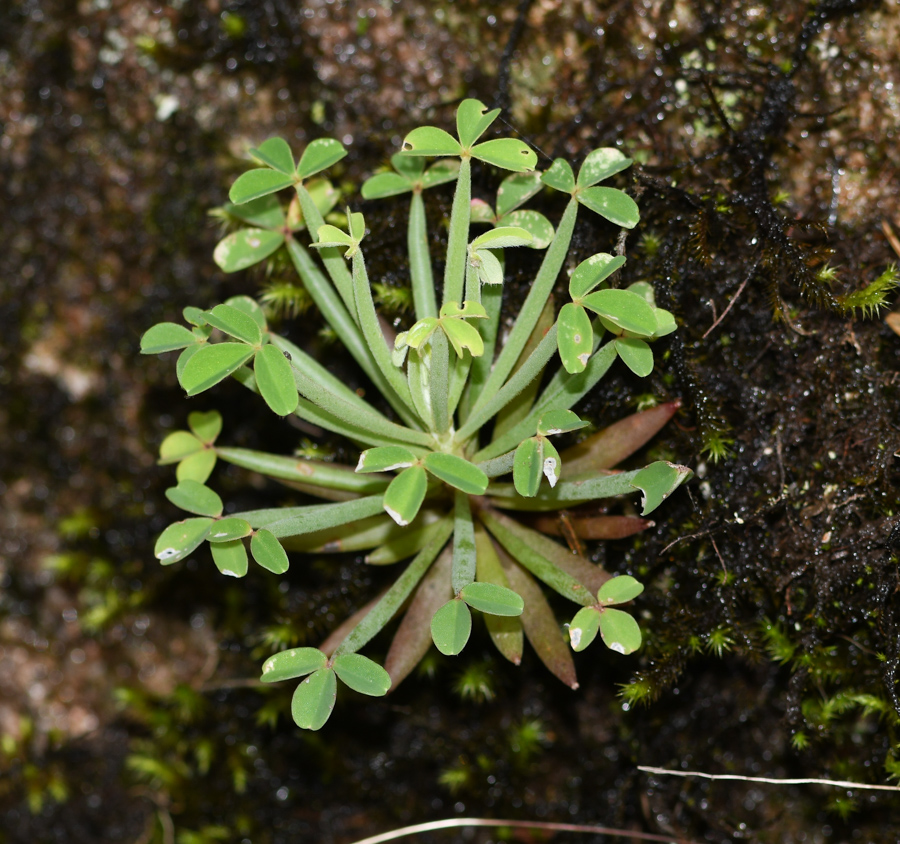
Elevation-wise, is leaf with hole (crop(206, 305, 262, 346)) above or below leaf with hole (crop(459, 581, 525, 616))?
above

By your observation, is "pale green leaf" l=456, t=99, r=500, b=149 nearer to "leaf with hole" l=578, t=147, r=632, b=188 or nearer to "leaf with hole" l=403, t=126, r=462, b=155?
"leaf with hole" l=403, t=126, r=462, b=155

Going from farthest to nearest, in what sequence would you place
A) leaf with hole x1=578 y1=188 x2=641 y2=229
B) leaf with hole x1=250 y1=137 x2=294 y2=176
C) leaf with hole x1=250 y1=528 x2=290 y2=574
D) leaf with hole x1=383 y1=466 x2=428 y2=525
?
leaf with hole x1=250 y1=137 x2=294 y2=176 < leaf with hole x1=578 y1=188 x2=641 y2=229 < leaf with hole x1=250 y1=528 x2=290 y2=574 < leaf with hole x1=383 y1=466 x2=428 y2=525

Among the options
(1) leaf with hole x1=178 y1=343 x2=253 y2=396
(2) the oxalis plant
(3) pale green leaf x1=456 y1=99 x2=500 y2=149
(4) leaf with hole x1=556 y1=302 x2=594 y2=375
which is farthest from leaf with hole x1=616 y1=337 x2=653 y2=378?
(1) leaf with hole x1=178 y1=343 x2=253 y2=396

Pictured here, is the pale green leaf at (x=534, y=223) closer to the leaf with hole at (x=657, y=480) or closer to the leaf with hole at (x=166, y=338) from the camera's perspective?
the leaf with hole at (x=657, y=480)

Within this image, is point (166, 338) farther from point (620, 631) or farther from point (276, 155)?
point (620, 631)

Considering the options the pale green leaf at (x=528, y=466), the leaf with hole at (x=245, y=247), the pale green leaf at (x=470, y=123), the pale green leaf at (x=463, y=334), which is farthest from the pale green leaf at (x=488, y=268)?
the leaf with hole at (x=245, y=247)

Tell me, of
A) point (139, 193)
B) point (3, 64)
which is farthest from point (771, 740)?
point (3, 64)

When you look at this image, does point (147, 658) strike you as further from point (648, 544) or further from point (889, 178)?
point (889, 178)

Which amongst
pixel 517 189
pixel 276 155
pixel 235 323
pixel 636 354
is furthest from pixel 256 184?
pixel 636 354

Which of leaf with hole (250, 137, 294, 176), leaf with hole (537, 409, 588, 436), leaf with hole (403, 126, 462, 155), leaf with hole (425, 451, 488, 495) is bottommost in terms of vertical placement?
leaf with hole (425, 451, 488, 495)
